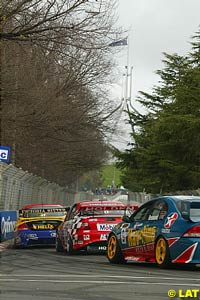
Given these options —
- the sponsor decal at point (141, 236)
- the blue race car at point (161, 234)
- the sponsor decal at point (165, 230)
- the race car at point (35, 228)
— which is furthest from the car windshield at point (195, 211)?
the race car at point (35, 228)

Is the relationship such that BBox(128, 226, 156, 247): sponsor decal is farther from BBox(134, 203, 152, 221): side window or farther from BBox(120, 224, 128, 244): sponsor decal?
BBox(134, 203, 152, 221): side window

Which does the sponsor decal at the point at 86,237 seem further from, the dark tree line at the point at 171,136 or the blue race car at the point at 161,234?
the dark tree line at the point at 171,136

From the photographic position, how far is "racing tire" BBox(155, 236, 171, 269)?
14.0 meters

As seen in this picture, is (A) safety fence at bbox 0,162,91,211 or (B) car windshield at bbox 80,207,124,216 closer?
(B) car windshield at bbox 80,207,124,216

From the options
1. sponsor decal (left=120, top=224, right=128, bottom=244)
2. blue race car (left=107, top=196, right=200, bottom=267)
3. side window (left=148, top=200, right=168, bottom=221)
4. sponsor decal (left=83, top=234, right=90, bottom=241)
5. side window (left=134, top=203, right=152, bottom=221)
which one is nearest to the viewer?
blue race car (left=107, top=196, right=200, bottom=267)

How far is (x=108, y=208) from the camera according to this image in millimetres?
19328

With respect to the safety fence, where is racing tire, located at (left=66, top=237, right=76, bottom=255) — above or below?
below

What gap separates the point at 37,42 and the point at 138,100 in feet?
169

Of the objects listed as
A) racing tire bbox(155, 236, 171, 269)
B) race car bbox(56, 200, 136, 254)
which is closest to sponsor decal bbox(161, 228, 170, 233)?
racing tire bbox(155, 236, 171, 269)

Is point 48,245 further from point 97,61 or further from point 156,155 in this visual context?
point 156,155

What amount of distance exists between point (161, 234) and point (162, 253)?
33 cm

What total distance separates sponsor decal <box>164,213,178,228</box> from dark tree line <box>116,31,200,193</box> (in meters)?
29.0

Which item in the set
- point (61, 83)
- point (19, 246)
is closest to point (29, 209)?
point (19, 246)

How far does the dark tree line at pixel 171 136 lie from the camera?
46.7 meters
